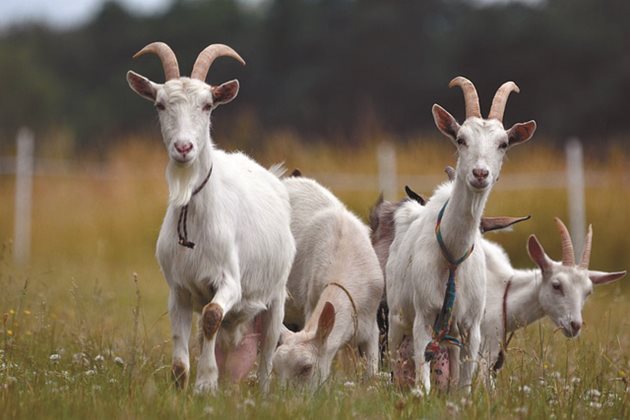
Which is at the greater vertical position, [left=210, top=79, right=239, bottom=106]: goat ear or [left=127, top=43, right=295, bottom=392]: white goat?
[left=210, top=79, right=239, bottom=106]: goat ear

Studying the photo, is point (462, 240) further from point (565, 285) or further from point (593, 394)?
point (565, 285)

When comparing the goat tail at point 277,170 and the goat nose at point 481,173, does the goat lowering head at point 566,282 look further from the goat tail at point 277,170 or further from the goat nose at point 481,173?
the goat nose at point 481,173

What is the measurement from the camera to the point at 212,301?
6.10m

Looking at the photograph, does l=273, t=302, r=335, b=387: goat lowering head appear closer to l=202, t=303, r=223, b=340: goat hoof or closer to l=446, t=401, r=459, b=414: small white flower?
l=202, t=303, r=223, b=340: goat hoof

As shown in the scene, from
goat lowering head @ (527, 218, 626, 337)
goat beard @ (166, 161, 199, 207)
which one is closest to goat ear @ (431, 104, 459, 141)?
goat beard @ (166, 161, 199, 207)

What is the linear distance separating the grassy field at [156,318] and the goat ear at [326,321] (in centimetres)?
44

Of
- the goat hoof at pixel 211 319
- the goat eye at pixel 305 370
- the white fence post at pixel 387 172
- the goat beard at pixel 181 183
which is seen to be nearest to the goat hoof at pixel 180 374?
the goat hoof at pixel 211 319

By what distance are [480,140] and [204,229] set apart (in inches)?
63.3

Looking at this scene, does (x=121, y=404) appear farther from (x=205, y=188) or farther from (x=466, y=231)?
(x=466, y=231)

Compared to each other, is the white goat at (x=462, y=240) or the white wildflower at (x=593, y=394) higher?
the white goat at (x=462, y=240)

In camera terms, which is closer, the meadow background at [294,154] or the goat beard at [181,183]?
the meadow background at [294,154]

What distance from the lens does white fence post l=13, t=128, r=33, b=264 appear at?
18.3m

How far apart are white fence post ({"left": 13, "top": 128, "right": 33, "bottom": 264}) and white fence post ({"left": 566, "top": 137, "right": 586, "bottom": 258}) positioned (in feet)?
26.8

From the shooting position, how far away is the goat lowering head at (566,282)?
27.3 ft
